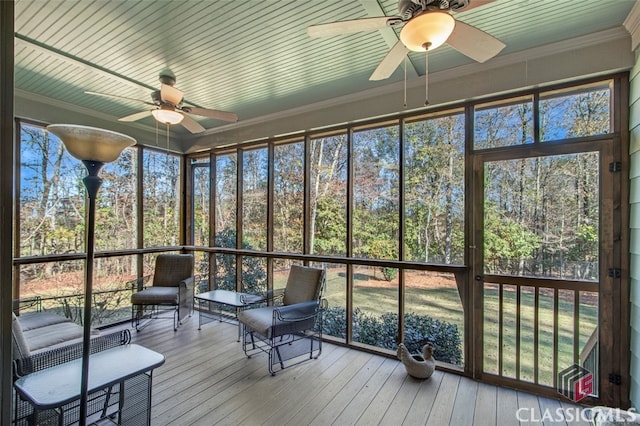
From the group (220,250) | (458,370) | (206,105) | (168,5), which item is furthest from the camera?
(220,250)

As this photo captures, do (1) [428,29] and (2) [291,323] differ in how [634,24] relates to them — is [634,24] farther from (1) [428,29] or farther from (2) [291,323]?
(2) [291,323]

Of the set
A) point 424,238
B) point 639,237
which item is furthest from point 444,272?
point 639,237

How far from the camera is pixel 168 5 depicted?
6.78ft

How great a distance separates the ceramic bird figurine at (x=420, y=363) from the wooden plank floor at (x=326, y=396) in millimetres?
73

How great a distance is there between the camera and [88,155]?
144 centimetres

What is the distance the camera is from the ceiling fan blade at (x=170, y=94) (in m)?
2.70

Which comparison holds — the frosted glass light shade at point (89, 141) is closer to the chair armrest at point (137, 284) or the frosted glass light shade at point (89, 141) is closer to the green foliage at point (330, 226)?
the green foliage at point (330, 226)

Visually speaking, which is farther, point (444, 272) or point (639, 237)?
point (444, 272)

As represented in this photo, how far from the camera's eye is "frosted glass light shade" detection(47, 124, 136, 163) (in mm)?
1372

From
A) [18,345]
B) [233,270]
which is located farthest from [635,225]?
[233,270]

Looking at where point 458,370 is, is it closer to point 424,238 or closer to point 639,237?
point 424,238

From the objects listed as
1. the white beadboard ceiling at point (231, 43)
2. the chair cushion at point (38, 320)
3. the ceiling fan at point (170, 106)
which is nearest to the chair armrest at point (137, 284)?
the chair cushion at point (38, 320)

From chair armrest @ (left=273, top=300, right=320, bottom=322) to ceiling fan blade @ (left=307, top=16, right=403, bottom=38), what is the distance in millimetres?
2453

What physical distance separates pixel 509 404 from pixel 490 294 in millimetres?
888
